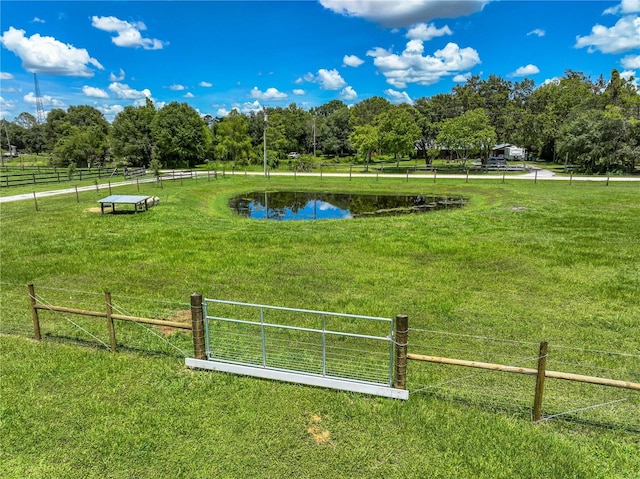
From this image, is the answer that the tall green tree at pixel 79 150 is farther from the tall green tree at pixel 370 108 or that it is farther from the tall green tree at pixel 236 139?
the tall green tree at pixel 370 108

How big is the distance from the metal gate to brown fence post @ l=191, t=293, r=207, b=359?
0.08 meters

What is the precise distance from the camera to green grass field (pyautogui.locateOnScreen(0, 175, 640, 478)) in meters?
4.69

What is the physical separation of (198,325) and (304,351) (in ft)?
6.18

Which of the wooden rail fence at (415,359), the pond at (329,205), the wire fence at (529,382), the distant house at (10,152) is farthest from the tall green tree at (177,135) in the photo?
the distant house at (10,152)

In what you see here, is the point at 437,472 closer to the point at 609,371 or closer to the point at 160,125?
the point at 609,371

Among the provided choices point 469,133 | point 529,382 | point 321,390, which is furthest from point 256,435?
point 469,133

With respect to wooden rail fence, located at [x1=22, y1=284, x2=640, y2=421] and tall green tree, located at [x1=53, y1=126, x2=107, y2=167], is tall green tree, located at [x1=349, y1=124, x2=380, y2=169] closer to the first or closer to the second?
tall green tree, located at [x1=53, y1=126, x2=107, y2=167]

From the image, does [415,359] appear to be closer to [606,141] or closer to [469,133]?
[469,133]

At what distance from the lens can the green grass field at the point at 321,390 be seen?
4.69 metres

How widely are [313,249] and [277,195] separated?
19149mm

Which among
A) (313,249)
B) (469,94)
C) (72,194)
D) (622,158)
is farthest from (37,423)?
(469,94)

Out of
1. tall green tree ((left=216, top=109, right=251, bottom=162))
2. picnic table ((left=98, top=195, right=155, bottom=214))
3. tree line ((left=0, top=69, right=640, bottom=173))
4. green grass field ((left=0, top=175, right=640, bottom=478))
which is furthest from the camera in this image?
tall green tree ((left=216, top=109, right=251, bottom=162))

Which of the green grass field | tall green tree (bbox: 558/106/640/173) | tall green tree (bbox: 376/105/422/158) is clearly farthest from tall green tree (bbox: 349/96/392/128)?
the green grass field

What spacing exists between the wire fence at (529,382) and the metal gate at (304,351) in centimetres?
60
